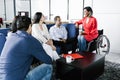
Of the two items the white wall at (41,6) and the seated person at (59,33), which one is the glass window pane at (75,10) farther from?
the seated person at (59,33)

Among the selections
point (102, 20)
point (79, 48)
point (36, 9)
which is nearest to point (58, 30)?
point (79, 48)

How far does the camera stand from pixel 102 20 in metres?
4.85

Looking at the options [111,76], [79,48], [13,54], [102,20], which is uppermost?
[102,20]

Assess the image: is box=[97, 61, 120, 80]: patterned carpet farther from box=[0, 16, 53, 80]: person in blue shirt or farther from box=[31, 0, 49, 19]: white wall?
box=[31, 0, 49, 19]: white wall

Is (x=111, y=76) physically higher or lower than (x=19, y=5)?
lower

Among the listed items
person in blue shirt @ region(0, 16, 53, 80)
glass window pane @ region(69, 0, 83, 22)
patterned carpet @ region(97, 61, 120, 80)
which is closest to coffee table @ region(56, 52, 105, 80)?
patterned carpet @ region(97, 61, 120, 80)

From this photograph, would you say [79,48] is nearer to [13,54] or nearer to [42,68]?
[42,68]

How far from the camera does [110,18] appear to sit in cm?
470

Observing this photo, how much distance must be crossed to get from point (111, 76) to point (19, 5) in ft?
18.5

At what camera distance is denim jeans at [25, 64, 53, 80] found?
1.81m

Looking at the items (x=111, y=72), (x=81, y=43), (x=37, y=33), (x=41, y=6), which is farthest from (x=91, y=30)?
(x=41, y=6)

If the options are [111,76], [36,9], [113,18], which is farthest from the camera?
[36,9]

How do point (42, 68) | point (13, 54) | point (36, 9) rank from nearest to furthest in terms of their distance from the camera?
point (13, 54) < point (42, 68) < point (36, 9)

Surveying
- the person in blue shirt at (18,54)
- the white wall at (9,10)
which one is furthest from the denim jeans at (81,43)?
the white wall at (9,10)
